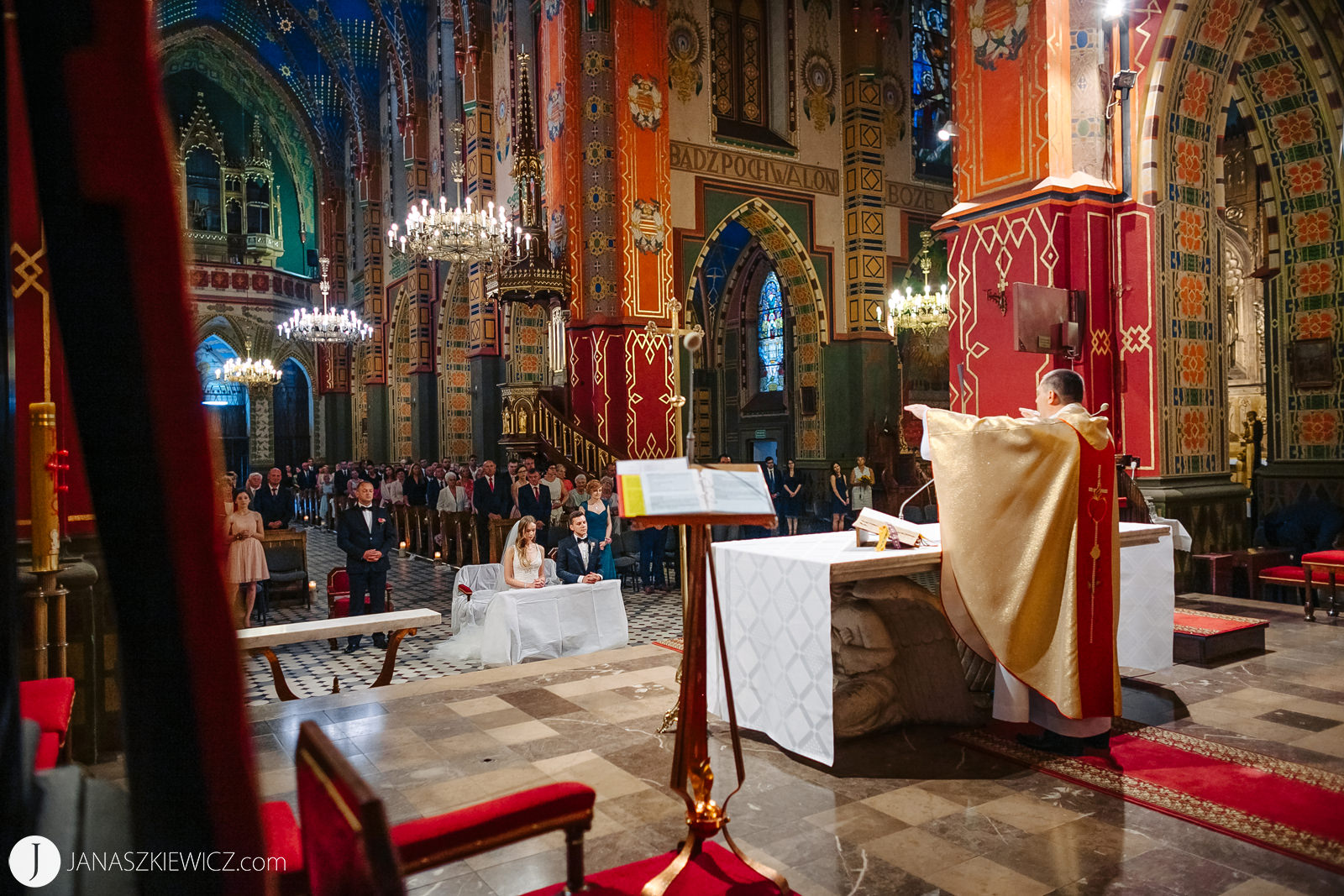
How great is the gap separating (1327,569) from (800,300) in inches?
404

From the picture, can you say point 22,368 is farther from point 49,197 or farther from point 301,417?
point 301,417

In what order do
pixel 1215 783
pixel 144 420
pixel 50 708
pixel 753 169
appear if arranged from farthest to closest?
pixel 753 169 → pixel 1215 783 → pixel 50 708 → pixel 144 420

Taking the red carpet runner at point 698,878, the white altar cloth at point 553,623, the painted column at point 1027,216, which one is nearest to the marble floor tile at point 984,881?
the red carpet runner at point 698,878

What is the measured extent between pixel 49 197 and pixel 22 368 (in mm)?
4548

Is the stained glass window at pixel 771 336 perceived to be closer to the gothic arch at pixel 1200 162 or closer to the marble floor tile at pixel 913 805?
the gothic arch at pixel 1200 162

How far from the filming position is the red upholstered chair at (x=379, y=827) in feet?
3.08

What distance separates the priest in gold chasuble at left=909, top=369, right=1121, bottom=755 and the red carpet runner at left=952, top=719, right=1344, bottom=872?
0.20m

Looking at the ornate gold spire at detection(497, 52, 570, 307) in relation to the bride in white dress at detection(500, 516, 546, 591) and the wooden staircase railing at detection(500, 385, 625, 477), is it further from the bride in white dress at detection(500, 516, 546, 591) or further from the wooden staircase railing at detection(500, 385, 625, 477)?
the bride in white dress at detection(500, 516, 546, 591)

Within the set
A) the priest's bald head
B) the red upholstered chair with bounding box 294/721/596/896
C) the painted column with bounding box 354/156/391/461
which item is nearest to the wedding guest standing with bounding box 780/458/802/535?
the priest's bald head

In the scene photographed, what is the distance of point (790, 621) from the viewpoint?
3.90 meters

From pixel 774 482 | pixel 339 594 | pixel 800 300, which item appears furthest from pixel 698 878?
pixel 800 300

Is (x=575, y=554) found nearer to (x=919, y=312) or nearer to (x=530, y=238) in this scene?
(x=530, y=238)

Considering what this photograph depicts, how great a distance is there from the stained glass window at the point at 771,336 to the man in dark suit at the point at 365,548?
1269 cm

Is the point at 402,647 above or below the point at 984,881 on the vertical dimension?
below
